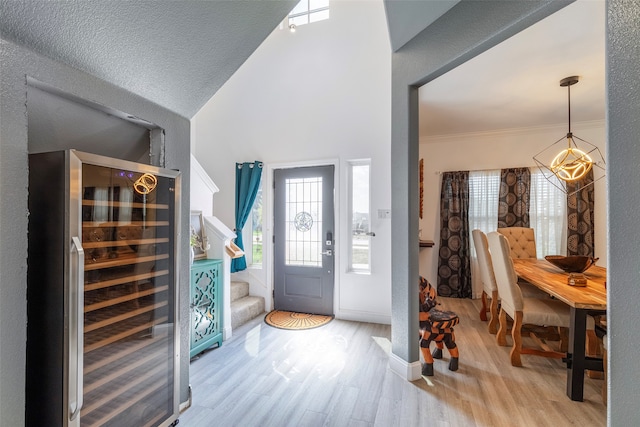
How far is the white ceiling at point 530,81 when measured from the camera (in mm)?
2162

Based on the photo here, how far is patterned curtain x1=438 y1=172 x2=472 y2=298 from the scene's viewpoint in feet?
15.0

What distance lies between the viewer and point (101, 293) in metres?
1.45

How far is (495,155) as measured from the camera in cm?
450

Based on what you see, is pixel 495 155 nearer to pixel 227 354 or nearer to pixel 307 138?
pixel 307 138

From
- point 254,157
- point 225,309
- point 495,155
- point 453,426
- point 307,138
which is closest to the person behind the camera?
point 453,426

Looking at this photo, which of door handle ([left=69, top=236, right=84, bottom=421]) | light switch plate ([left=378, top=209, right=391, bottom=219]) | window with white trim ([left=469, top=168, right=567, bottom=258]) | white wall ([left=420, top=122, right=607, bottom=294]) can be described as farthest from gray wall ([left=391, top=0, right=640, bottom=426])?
window with white trim ([left=469, top=168, right=567, bottom=258])

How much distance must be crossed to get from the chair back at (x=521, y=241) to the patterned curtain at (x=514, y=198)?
0.37 metres

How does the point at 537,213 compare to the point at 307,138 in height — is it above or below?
below

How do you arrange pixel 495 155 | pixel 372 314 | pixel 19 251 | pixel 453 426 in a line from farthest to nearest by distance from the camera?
pixel 495 155 → pixel 372 314 → pixel 453 426 → pixel 19 251

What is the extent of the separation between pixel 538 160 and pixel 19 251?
5603mm

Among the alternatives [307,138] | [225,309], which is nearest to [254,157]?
[307,138]

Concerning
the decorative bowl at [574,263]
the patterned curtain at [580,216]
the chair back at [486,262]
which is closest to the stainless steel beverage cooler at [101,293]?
the chair back at [486,262]

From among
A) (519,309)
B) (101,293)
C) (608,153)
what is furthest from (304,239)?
(608,153)

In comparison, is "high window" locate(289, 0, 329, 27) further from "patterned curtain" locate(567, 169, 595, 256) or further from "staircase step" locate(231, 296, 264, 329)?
"patterned curtain" locate(567, 169, 595, 256)
